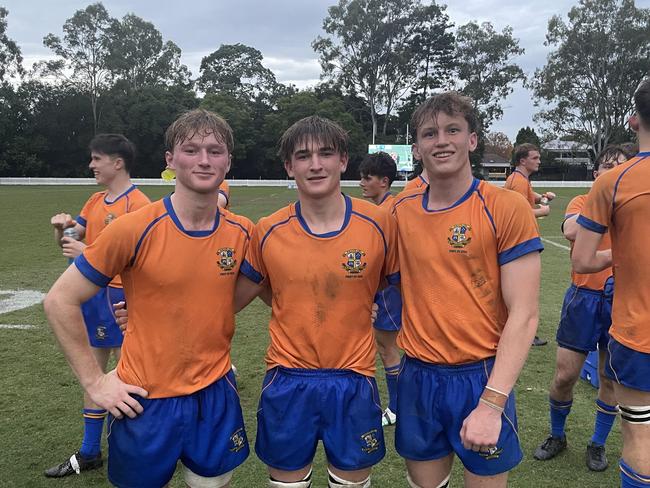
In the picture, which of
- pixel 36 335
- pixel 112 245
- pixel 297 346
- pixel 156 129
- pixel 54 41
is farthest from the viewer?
pixel 54 41

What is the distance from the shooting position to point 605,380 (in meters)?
3.84

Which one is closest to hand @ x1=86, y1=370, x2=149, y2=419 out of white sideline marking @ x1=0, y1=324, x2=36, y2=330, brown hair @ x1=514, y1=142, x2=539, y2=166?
white sideline marking @ x1=0, y1=324, x2=36, y2=330

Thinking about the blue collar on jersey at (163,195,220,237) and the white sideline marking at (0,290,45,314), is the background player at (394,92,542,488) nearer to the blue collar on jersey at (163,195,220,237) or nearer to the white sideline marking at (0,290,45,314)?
the blue collar on jersey at (163,195,220,237)

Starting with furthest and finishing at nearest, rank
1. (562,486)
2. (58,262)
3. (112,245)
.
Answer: (58,262) → (562,486) → (112,245)

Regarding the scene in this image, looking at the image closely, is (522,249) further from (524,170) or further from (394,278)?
(524,170)

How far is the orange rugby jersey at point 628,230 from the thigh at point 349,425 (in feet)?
4.47

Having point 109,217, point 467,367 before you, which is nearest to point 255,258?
point 467,367

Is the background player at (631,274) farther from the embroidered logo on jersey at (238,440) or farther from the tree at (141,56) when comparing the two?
the tree at (141,56)

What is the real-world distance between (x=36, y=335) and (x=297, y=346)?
5271 mm

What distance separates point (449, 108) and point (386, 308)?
7.99 ft

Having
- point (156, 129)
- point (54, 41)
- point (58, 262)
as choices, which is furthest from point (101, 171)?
point (54, 41)

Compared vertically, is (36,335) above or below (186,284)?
below

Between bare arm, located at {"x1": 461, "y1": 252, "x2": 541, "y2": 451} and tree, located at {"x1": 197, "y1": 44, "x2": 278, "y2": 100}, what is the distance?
73.1 m

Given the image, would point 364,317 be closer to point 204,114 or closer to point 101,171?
point 204,114
